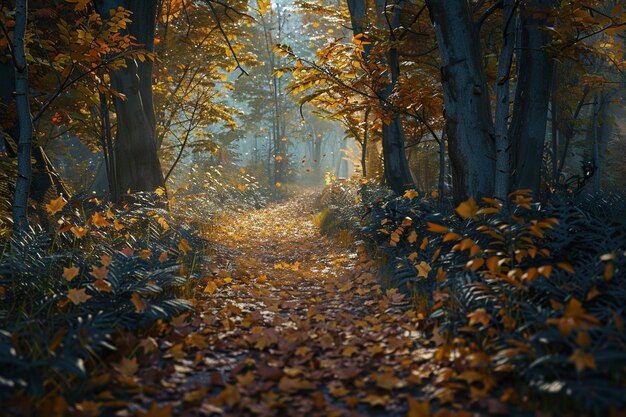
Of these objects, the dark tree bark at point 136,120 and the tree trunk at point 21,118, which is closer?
the tree trunk at point 21,118

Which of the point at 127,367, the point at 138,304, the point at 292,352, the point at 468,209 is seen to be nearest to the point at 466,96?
the point at 468,209

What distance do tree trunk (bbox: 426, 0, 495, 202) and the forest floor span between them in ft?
6.13

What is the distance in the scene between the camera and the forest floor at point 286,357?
2.44m

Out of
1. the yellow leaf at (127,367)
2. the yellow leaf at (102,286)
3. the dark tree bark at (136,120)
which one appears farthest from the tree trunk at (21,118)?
the dark tree bark at (136,120)

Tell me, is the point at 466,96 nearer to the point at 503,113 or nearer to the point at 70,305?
the point at 503,113

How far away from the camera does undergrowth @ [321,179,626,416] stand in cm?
225

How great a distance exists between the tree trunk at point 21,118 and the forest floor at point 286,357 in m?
2.09

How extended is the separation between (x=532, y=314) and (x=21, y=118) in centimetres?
491

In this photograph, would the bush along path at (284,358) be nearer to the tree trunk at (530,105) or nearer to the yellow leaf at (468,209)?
the yellow leaf at (468,209)

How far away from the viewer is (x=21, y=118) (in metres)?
4.32

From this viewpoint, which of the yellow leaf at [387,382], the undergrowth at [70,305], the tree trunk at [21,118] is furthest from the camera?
the tree trunk at [21,118]

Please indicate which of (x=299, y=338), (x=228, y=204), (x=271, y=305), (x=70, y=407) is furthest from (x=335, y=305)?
(x=228, y=204)

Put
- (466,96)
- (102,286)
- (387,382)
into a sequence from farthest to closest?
(466,96) → (102,286) → (387,382)

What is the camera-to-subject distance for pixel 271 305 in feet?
14.6
